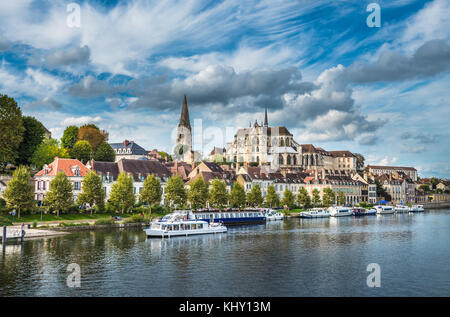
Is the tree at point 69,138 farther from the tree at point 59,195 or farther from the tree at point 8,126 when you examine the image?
the tree at point 59,195

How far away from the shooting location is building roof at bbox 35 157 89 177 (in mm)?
85312


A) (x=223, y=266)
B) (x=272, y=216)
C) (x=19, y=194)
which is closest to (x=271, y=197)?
(x=272, y=216)

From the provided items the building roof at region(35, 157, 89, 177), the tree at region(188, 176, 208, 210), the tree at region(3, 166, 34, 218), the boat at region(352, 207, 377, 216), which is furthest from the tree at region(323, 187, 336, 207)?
the tree at region(3, 166, 34, 218)

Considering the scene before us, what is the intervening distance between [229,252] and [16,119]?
58.0 m

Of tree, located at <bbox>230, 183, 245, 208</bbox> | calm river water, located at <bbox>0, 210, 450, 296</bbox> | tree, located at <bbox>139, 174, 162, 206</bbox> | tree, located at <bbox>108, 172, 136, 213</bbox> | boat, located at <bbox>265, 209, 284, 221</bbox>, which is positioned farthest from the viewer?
tree, located at <bbox>230, 183, 245, 208</bbox>

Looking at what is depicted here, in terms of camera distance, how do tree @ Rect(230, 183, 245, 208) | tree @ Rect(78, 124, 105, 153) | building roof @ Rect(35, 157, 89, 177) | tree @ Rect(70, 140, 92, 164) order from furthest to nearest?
1. tree @ Rect(78, 124, 105, 153)
2. tree @ Rect(70, 140, 92, 164)
3. tree @ Rect(230, 183, 245, 208)
4. building roof @ Rect(35, 157, 89, 177)

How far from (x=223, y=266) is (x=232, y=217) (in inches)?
2031

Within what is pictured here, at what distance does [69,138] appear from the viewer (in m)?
132

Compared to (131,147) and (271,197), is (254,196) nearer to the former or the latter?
(271,197)

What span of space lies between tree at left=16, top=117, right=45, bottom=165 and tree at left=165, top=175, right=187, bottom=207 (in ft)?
113

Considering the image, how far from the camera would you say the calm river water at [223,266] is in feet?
109

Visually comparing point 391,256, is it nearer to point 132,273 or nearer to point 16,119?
point 132,273

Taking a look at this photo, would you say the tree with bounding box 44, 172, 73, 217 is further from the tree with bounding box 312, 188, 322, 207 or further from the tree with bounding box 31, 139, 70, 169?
the tree with bounding box 312, 188, 322, 207
